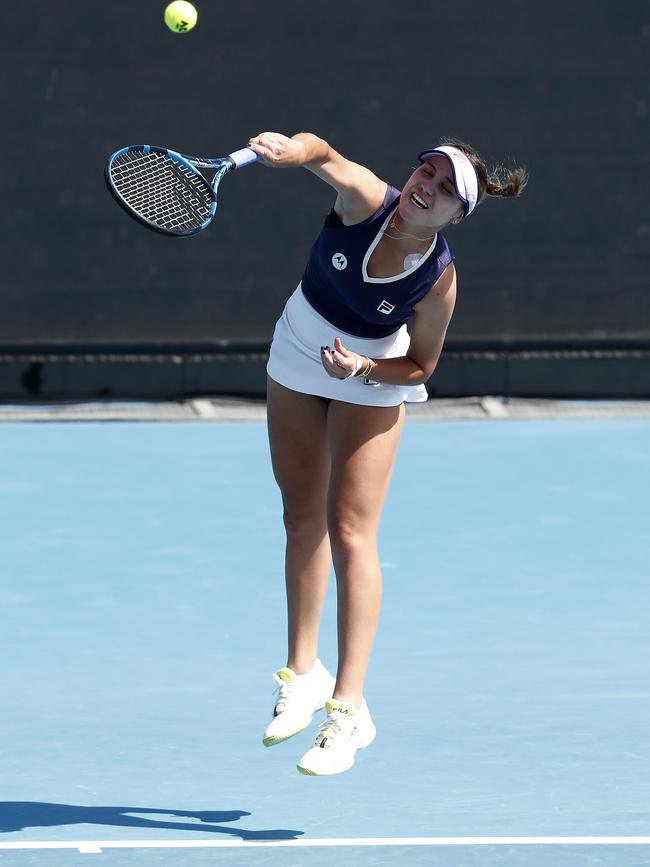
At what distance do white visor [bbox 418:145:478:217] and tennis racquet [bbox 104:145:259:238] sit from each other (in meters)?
0.49

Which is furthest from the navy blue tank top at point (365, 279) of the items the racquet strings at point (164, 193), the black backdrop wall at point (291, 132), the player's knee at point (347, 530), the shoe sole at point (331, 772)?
the black backdrop wall at point (291, 132)

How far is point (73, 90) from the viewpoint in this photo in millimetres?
10891

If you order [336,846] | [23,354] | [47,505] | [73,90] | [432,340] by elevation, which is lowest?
[23,354]

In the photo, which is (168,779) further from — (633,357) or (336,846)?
(633,357)

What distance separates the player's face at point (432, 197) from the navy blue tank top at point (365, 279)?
9 centimetres

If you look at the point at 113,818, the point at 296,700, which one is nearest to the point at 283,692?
the point at 296,700

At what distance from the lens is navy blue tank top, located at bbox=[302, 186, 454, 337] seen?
13.5 ft

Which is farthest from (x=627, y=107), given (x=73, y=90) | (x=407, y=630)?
(x=407, y=630)

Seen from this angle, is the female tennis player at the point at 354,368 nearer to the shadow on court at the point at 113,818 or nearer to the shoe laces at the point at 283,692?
the shoe laces at the point at 283,692

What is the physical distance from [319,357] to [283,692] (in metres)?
0.84

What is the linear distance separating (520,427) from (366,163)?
1957 mm

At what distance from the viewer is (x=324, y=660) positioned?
5.43m

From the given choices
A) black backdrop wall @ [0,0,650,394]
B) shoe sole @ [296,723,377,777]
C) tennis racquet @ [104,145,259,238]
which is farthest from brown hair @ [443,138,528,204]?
black backdrop wall @ [0,0,650,394]

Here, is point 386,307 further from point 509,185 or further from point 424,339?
point 509,185
